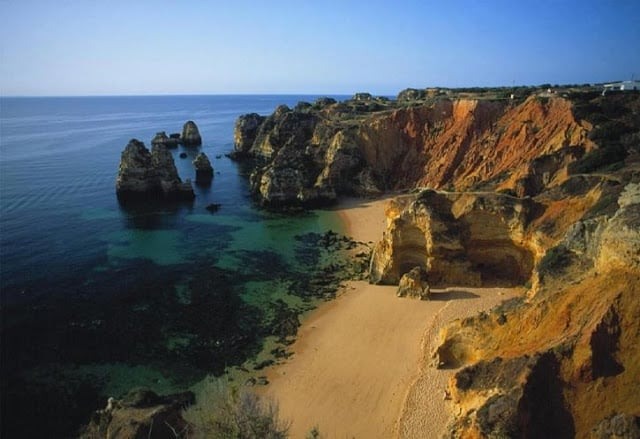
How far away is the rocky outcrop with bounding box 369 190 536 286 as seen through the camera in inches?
1168

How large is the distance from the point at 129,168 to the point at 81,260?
76.7 ft

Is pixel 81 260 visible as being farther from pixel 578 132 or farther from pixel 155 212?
pixel 578 132

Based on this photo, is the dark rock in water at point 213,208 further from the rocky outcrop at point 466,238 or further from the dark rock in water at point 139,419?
the dark rock in water at point 139,419

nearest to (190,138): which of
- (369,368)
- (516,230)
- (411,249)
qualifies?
(411,249)

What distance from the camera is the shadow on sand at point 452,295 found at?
2935cm

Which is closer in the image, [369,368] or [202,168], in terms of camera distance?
[369,368]

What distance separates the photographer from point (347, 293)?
3225 cm

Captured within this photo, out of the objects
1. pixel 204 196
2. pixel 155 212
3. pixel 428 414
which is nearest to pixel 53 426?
pixel 428 414

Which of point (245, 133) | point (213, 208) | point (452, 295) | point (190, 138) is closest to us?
point (452, 295)

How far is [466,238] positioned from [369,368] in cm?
1241

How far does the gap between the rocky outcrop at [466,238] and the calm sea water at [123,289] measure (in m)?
9.06

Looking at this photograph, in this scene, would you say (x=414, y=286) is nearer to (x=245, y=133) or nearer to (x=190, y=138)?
(x=245, y=133)

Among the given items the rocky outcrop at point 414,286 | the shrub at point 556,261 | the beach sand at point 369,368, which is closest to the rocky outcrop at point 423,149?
the rocky outcrop at point 414,286

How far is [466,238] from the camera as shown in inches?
1216
